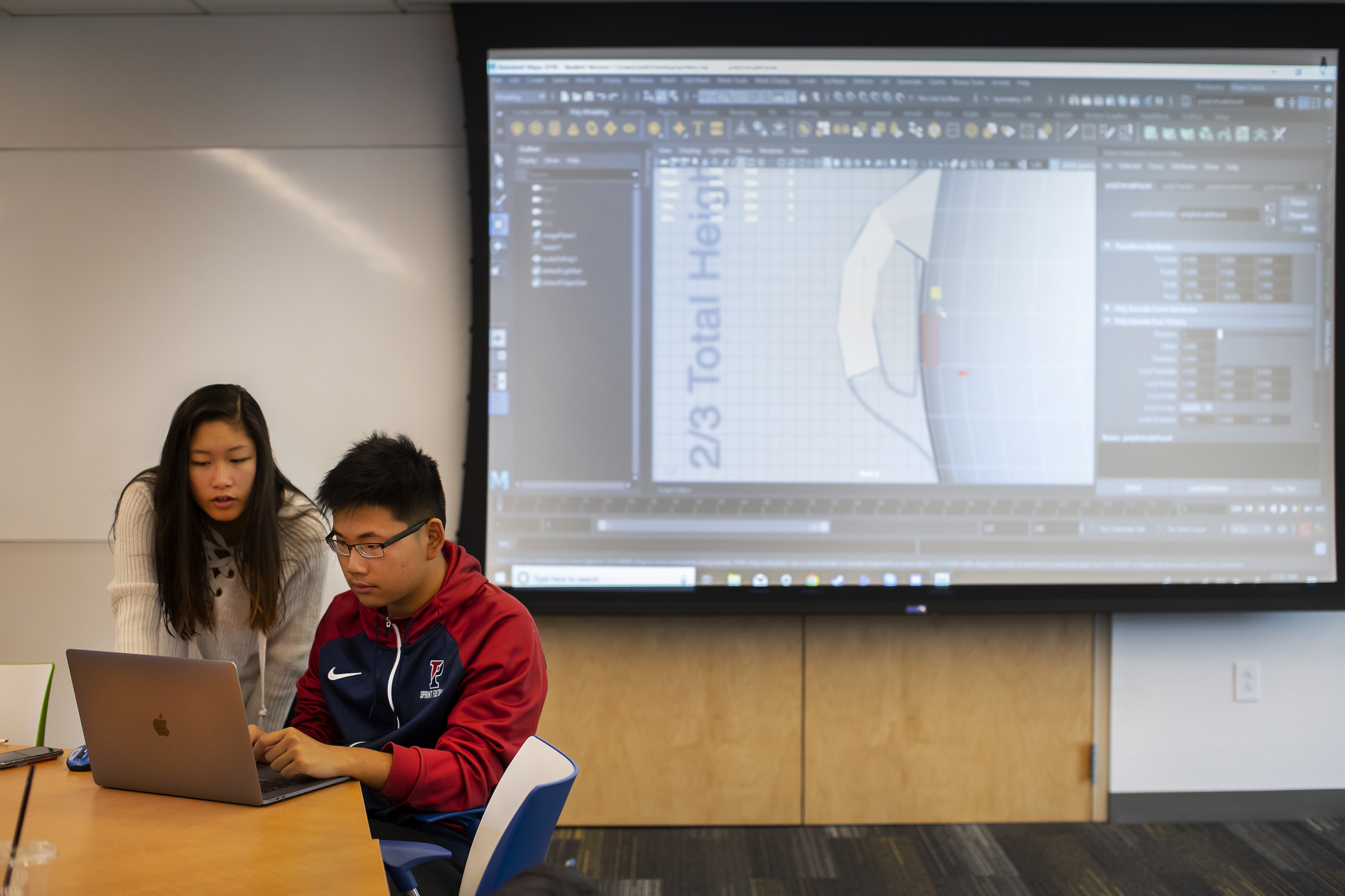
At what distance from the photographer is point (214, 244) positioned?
2854mm

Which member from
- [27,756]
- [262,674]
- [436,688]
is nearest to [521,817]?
[436,688]

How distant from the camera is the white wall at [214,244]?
2850 mm

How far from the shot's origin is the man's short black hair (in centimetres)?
147

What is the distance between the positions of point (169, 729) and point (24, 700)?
0.95 meters

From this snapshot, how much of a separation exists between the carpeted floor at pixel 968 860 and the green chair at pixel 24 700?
4.67 feet

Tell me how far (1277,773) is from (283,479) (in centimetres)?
324

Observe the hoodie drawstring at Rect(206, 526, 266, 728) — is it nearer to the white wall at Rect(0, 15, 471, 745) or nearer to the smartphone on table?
Answer: the smartphone on table

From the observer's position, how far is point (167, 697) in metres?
1.23

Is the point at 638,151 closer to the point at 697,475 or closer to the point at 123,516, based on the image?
the point at 697,475

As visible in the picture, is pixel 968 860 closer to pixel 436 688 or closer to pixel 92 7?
pixel 436 688

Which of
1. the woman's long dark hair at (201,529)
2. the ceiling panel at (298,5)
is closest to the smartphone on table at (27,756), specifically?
the woman's long dark hair at (201,529)

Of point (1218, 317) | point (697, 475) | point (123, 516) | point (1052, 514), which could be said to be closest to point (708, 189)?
point (697, 475)

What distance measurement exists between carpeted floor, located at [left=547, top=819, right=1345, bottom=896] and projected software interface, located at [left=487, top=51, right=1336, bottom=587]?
832mm

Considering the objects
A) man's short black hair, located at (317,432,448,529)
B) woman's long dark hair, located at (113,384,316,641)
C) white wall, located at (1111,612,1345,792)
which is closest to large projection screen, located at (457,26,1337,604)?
white wall, located at (1111,612,1345,792)
